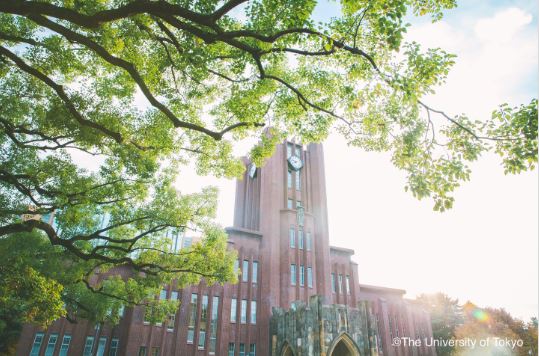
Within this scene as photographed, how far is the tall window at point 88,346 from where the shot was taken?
2231cm

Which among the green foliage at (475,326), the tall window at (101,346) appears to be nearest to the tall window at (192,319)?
the tall window at (101,346)

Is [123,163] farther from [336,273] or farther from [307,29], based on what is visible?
[336,273]

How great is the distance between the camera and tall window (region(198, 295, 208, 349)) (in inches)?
929

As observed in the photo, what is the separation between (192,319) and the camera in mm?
23984

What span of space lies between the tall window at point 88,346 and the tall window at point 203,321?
Result: 24.7 feet

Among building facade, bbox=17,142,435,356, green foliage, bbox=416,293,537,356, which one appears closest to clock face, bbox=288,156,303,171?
building facade, bbox=17,142,435,356

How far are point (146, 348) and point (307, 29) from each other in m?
23.7

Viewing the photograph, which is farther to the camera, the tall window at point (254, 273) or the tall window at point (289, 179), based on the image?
the tall window at point (289, 179)

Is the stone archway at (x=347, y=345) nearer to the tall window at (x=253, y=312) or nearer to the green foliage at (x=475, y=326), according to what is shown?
the tall window at (x=253, y=312)

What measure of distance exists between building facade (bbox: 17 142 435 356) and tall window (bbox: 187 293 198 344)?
0.23 ft

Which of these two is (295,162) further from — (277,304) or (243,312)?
(243,312)

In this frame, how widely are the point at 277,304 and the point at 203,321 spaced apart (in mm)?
6132

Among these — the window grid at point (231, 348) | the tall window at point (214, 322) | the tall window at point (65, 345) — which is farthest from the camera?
the window grid at point (231, 348)
